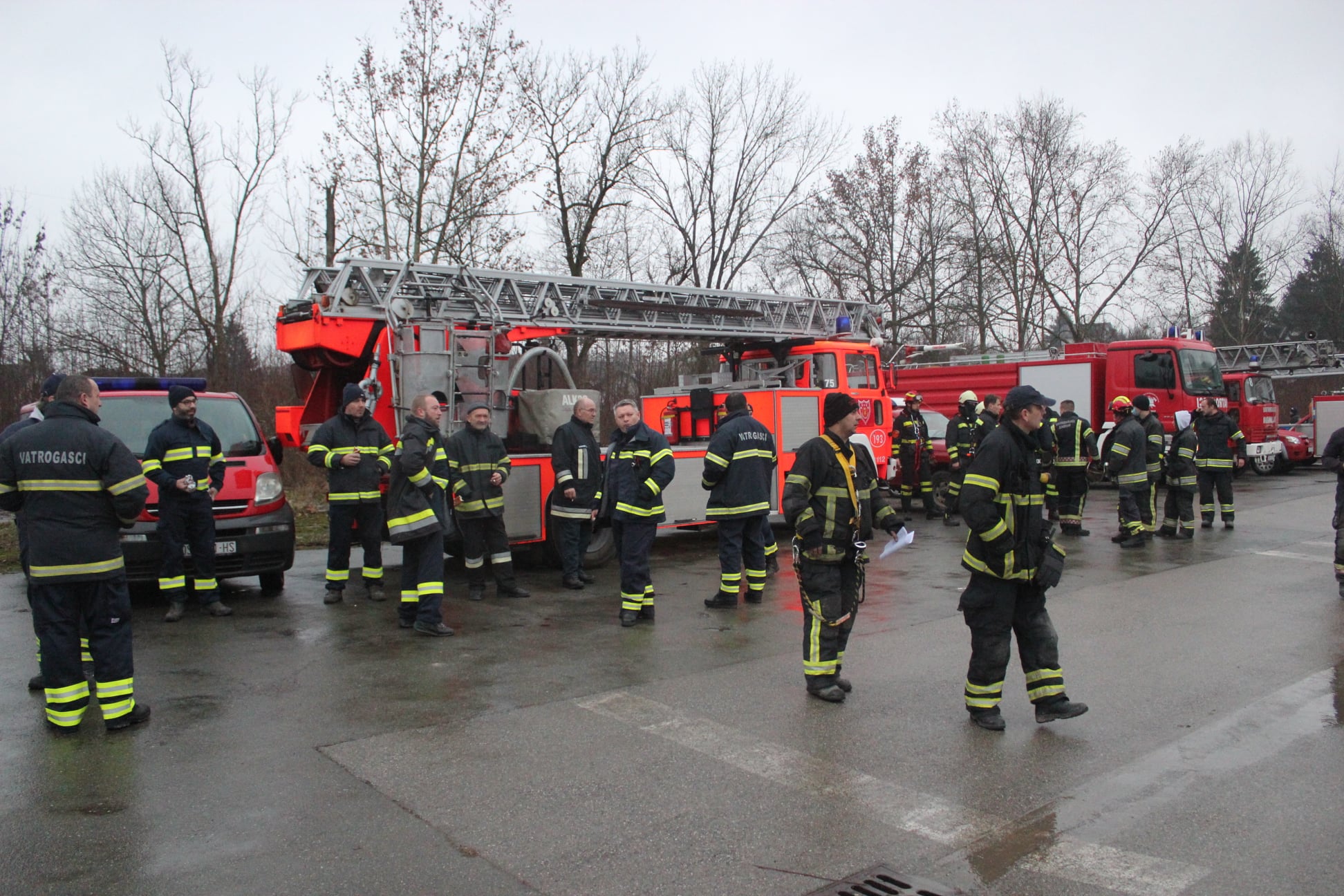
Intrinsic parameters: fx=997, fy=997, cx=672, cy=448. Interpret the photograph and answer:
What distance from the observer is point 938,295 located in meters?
33.1

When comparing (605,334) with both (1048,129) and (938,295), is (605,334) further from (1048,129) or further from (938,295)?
(1048,129)

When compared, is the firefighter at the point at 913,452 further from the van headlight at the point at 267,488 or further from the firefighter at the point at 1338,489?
the van headlight at the point at 267,488

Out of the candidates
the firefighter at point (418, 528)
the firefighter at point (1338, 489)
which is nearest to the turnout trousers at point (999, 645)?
the firefighter at point (418, 528)

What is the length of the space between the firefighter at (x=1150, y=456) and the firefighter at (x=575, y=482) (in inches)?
278

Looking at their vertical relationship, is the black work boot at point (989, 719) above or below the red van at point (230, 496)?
below

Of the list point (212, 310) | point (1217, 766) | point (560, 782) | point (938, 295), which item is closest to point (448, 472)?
point (560, 782)

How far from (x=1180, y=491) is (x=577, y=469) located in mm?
8127

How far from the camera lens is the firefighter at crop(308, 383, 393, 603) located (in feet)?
27.8

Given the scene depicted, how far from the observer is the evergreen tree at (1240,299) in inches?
1599

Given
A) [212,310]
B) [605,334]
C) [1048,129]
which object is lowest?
[605,334]

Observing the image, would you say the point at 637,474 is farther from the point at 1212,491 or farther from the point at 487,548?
the point at 1212,491

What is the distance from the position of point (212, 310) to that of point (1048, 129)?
2966 cm

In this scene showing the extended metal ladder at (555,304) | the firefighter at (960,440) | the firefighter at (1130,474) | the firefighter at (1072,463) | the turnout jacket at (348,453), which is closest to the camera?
the turnout jacket at (348,453)

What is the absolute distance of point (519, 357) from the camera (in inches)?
438
